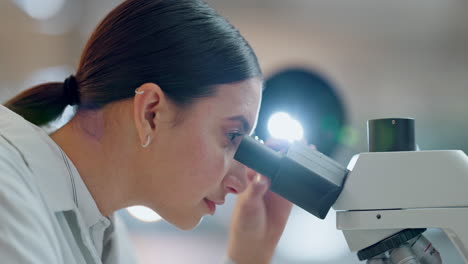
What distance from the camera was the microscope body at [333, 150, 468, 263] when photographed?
740mm

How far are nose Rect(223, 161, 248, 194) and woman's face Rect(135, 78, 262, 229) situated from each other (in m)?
0.04

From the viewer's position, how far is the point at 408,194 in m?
0.75

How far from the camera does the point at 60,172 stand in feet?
2.97

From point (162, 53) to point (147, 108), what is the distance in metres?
0.10

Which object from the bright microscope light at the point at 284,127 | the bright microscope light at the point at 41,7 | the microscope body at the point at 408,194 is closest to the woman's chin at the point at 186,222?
the bright microscope light at the point at 284,127

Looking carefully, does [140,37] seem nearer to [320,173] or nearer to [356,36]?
[320,173]

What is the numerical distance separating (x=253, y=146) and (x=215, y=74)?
162 mm

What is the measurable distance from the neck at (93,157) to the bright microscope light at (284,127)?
33 centimetres

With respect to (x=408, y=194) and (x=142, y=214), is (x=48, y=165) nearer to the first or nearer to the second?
(x=408, y=194)

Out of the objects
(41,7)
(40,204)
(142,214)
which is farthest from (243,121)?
(41,7)

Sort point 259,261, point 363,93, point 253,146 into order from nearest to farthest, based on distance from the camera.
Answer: point 253,146 → point 259,261 → point 363,93

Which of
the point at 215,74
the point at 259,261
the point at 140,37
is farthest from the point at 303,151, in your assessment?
the point at 259,261

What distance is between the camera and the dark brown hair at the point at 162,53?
94 centimetres

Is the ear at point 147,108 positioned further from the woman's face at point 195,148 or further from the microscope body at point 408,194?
the microscope body at point 408,194
